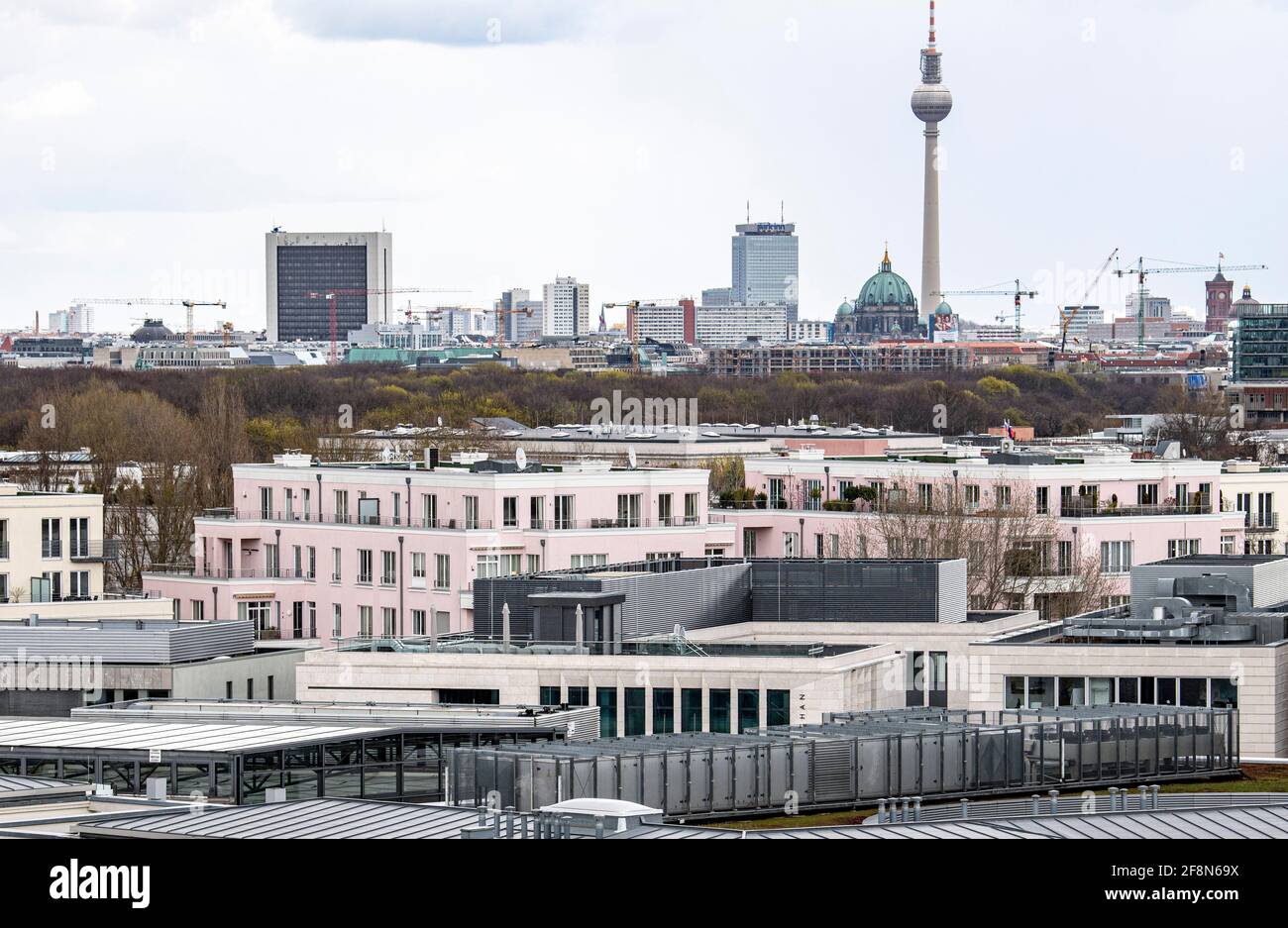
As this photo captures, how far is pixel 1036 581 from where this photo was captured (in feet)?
224

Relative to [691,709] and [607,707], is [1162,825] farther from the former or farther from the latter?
[607,707]

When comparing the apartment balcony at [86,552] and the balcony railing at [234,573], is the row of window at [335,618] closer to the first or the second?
the balcony railing at [234,573]

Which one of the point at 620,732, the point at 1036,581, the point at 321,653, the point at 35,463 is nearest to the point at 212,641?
the point at 321,653

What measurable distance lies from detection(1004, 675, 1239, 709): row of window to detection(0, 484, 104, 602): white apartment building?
91.1 ft

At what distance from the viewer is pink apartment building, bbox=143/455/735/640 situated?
6309cm

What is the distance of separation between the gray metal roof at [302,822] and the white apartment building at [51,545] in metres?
39.0

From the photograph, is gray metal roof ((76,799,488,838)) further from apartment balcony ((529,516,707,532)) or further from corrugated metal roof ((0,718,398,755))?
apartment balcony ((529,516,707,532))

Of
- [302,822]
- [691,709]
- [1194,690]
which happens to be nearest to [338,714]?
[691,709]

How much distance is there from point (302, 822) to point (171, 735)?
10.3 m

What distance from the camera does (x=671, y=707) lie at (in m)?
39.2

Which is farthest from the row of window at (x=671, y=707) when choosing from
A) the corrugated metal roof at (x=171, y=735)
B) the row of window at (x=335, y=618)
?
the row of window at (x=335, y=618)
